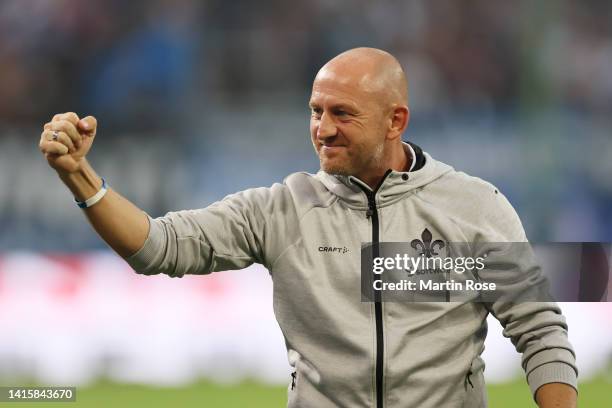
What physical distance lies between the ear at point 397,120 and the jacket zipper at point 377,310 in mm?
153

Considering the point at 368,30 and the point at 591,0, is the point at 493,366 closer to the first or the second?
the point at 368,30

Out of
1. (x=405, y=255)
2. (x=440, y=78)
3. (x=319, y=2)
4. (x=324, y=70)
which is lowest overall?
(x=405, y=255)

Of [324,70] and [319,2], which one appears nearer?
[324,70]

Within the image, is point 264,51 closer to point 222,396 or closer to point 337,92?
point 222,396

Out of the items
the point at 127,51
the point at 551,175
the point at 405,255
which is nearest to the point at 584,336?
the point at 551,175

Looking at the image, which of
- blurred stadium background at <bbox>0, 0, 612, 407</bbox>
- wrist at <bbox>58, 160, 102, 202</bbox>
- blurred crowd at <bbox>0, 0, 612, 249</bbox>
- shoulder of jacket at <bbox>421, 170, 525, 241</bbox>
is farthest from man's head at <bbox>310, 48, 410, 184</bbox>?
blurred crowd at <bbox>0, 0, 612, 249</bbox>

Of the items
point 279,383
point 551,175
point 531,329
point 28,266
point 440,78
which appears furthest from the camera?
point 440,78

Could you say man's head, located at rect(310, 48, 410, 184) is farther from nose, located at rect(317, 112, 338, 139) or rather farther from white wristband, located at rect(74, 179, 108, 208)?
white wristband, located at rect(74, 179, 108, 208)

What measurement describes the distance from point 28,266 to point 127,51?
5.99 ft

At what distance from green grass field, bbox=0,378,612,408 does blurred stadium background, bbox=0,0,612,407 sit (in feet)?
0.29

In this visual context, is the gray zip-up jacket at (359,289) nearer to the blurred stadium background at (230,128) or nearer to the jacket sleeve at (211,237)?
the jacket sleeve at (211,237)

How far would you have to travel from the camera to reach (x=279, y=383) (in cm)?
528

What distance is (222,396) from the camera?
17.0ft

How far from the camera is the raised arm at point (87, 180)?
254 centimetres
